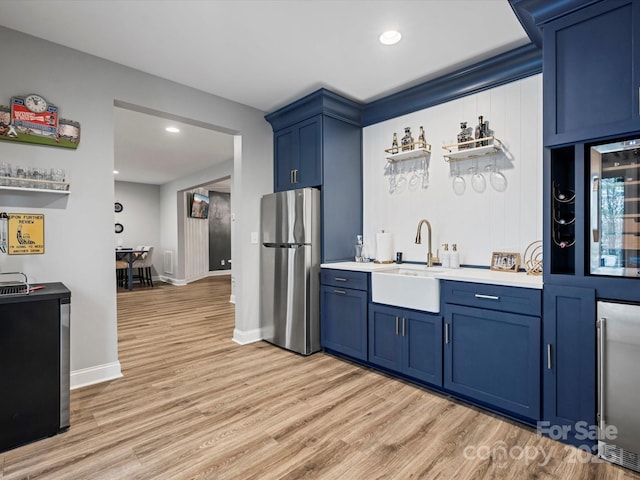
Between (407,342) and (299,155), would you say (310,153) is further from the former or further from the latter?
(407,342)

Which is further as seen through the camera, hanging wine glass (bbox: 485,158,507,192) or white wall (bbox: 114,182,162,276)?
white wall (bbox: 114,182,162,276)

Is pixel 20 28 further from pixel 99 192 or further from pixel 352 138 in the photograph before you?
pixel 352 138

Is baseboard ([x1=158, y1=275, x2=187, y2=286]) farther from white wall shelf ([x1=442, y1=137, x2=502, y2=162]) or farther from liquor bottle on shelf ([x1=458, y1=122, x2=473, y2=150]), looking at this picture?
liquor bottle on shelf ([x1=458, y1=122, x2=473, y2=150])

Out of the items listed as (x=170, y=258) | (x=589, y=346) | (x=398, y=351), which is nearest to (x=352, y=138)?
(x=398, y=351)

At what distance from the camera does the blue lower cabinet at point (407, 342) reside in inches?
98.4

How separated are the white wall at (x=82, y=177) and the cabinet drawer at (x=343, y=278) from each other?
72.5 inches

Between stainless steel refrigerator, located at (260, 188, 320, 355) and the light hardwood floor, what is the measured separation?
34 cm

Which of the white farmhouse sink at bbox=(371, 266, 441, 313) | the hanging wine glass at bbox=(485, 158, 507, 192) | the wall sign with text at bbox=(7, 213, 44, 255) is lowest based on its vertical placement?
the white farmhouse sink at bbox=(371, 266, 441, 313)

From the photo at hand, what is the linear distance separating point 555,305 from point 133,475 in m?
2.38

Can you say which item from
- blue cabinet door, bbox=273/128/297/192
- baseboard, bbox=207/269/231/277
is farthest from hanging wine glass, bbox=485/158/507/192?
baseboard, bbox=207/269/231/277

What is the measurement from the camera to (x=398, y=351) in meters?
2.74

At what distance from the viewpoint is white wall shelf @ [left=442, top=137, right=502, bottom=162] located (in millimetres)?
2738

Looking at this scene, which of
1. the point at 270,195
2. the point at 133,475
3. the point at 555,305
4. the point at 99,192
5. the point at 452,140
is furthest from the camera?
the point at 270,195

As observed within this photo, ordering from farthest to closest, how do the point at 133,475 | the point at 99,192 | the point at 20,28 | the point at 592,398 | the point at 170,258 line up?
the point at 170,258 → the point at 99,192 → the point at 20,28 → the point at 592,398 → the point at 133,475
